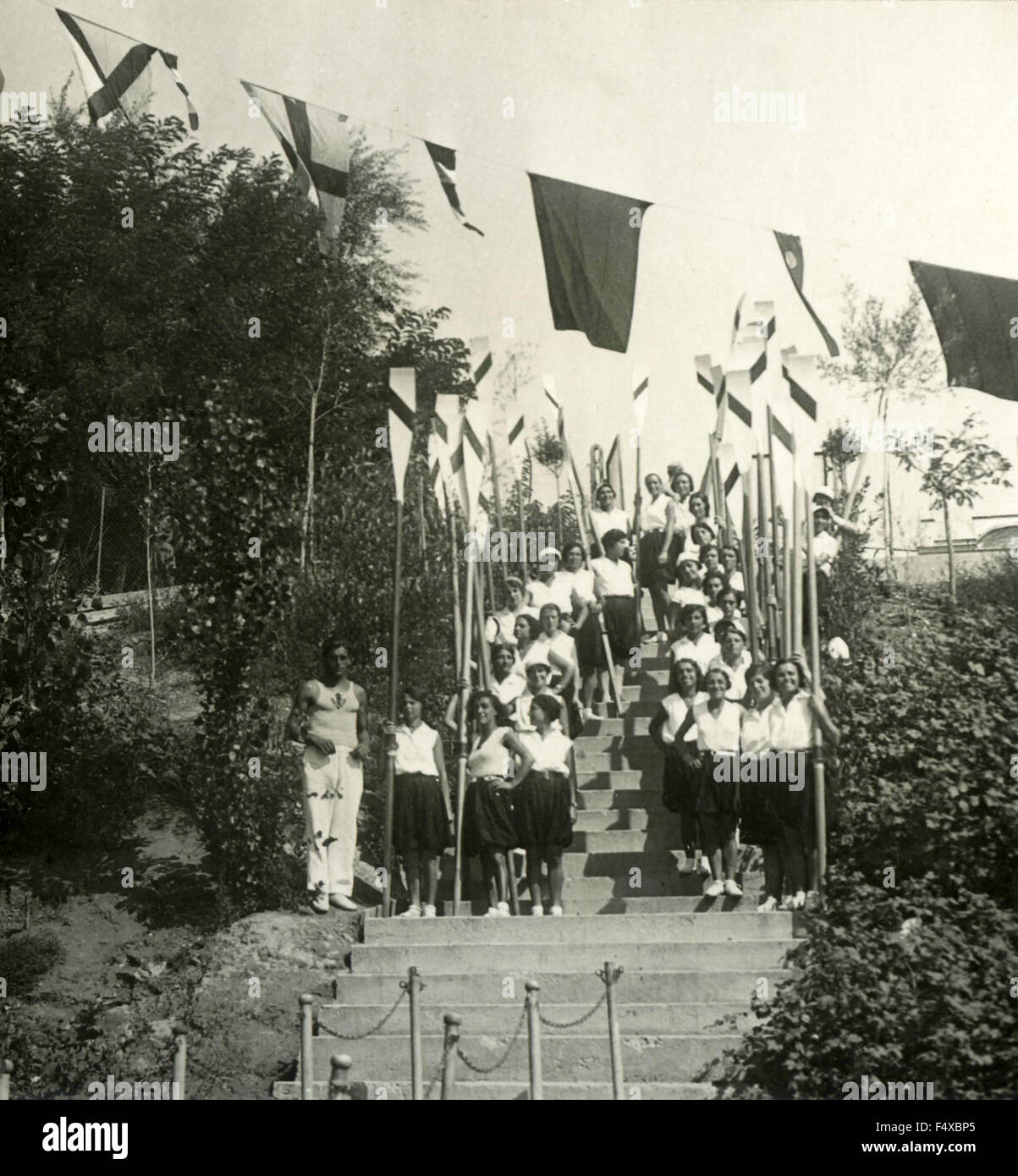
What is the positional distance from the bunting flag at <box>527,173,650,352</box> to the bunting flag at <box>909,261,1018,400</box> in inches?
84.6

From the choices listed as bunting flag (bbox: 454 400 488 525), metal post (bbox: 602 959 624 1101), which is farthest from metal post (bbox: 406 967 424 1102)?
bunting flag (bbox: 454 400 488 525)

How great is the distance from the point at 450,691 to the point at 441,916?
310 cm

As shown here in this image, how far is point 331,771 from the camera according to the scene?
35.4 feet

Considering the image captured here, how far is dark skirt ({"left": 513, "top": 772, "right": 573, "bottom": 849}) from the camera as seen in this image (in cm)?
992

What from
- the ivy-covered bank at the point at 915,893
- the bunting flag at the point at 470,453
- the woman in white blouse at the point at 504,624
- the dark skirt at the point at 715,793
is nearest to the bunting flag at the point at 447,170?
the bunting flag at the point at 470,453

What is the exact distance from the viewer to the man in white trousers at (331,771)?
35.1 ft

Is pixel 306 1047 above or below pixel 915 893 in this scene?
below

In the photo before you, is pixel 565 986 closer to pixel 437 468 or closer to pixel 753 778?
pixel 753 778

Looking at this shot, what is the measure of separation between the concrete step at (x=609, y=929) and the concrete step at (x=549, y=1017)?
43cm

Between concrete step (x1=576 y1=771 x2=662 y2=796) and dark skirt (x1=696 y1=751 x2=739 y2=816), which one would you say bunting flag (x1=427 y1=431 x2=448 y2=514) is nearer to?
concrete step (x1=576 y1=771 x2=662 y2=796)

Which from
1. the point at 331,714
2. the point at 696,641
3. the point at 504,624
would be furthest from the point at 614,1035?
the point at 504,624

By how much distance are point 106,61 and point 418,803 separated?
5.31m
